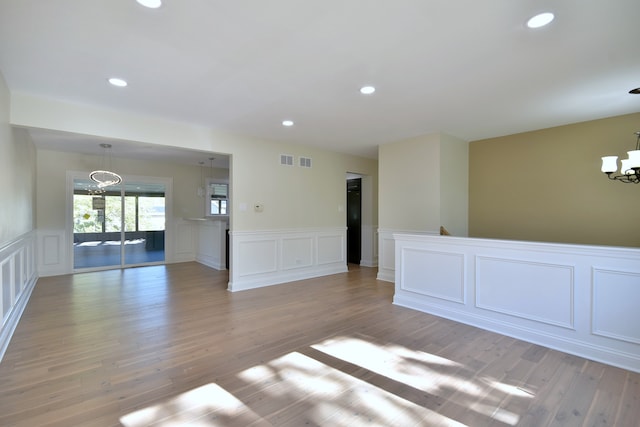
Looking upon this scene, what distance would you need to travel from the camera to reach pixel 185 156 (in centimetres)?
679

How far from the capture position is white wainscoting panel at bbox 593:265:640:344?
2562 mm

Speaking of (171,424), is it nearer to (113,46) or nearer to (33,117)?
(113,46)

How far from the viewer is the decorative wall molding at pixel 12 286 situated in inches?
114

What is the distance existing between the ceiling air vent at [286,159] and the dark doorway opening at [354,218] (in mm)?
2288

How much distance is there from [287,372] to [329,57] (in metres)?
2.62

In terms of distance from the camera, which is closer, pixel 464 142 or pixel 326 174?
pixel 464 142

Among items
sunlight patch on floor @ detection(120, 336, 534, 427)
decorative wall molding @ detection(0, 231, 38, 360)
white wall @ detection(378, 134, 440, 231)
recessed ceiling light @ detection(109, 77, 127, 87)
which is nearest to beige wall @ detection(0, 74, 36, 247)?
decorative wall molding @ detection(0, 231, 38, 360)

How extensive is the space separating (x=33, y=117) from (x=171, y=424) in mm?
3595

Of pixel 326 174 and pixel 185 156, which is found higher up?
pixel 185 156

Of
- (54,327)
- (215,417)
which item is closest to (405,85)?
(215,417)

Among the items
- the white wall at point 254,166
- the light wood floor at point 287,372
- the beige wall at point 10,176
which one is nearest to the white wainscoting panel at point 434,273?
the light wood floor at point 287,372

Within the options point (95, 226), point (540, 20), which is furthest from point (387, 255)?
point (95, 226)

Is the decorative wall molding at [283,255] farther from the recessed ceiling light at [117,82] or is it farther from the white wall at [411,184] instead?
the recessed ceiling light at [117,82]

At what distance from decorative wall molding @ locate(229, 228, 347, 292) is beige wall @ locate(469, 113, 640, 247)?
2.75 meters
